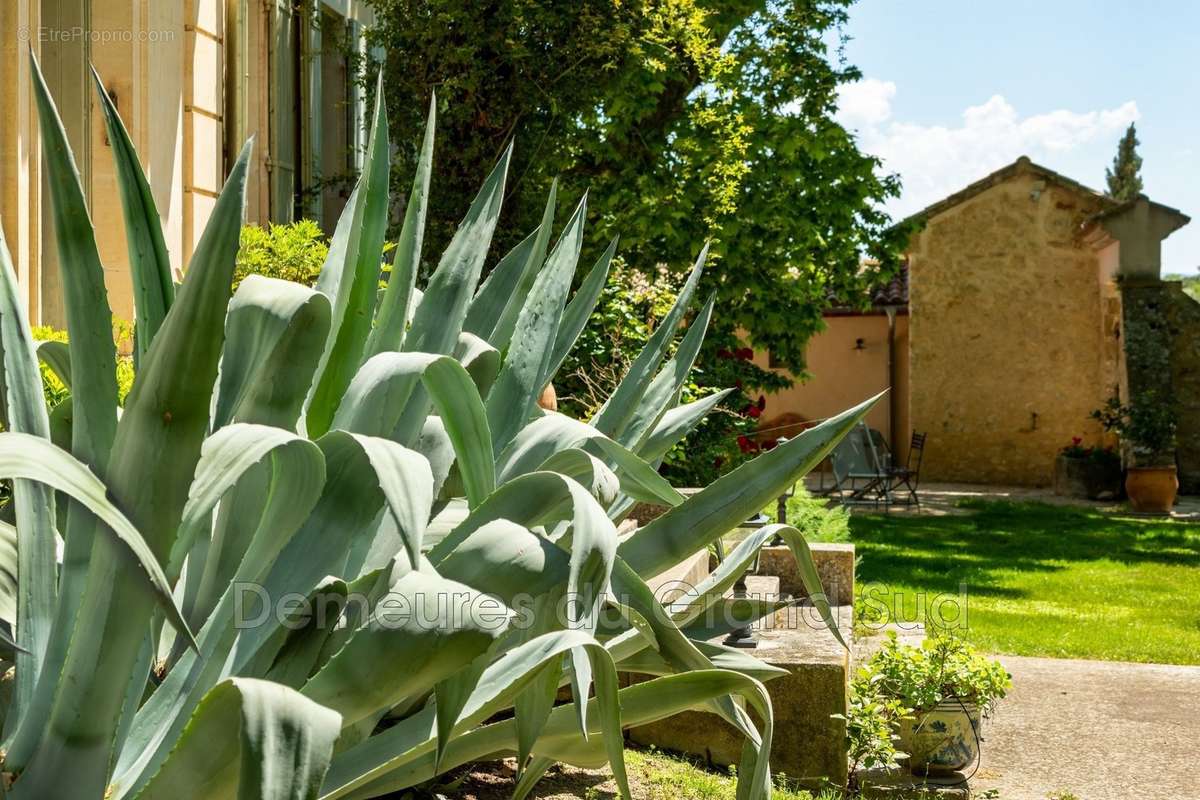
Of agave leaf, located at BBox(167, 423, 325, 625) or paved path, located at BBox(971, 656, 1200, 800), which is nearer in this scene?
agave leaf, located at BBox(167, 423, 325, 625)

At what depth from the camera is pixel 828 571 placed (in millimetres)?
5684

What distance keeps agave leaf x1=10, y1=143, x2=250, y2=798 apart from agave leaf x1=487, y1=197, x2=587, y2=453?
0.78 meters

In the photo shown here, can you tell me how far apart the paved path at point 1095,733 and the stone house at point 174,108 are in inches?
168

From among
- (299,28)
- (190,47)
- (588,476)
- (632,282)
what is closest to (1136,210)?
(632,282)

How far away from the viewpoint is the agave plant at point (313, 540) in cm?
131

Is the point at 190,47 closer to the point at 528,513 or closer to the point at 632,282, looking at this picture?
the point at 632,282

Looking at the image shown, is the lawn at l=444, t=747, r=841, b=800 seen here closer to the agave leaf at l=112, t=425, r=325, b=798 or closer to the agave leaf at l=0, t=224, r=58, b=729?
the agave leaf at l=112, t=425, r=325, b=798

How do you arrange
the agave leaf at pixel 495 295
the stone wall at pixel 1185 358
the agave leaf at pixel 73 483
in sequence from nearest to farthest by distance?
the agave leaf at pixel 73 483
the agave leaf at pixel 495 295
the stone wall at pixel 1185 358

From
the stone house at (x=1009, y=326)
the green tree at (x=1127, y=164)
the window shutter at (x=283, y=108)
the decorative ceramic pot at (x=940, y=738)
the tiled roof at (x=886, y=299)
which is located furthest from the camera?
the green tree at (x=1127, y=164)

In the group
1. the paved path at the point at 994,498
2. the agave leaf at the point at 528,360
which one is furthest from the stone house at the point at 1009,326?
the agave leaf at the point at 528,360

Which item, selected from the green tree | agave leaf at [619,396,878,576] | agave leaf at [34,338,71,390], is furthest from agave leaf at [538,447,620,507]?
the green tree

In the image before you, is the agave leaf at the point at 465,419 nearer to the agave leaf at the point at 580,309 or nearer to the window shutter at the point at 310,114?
the agave leaf at the point at 580,309

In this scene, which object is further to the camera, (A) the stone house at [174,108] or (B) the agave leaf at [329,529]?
(A) the stone house at [174,108]

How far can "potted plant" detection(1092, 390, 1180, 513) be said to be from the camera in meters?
14.3
